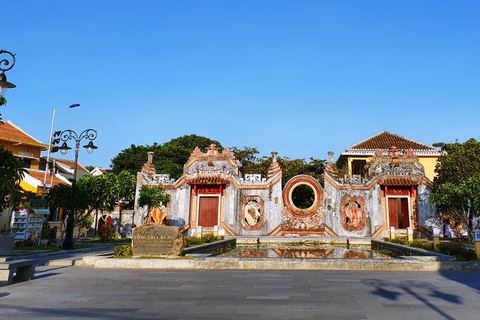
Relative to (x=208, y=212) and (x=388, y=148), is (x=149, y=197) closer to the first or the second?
(x=208, y=212)

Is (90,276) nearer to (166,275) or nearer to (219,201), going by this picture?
(166,275)

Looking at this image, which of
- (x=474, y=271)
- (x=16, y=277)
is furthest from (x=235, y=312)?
(x=474, y=271)

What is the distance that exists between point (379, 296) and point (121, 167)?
4502 cm

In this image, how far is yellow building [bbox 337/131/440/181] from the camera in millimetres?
35656

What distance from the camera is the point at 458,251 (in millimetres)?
12008

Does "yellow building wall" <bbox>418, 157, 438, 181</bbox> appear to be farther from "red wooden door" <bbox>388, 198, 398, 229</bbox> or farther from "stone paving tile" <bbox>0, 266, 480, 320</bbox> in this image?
"stone paving tile" <bbox>0, 266, 480, 320</bbox>

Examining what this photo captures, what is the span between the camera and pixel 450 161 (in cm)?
2611

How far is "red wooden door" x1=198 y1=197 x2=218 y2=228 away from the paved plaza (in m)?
17.5

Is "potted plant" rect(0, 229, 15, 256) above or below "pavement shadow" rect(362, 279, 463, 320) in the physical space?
above

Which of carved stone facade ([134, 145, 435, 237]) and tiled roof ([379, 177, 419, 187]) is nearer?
tiled roof ([379, 177, 419, 187])

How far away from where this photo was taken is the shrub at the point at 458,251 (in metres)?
11.6

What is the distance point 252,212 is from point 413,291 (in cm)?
1988

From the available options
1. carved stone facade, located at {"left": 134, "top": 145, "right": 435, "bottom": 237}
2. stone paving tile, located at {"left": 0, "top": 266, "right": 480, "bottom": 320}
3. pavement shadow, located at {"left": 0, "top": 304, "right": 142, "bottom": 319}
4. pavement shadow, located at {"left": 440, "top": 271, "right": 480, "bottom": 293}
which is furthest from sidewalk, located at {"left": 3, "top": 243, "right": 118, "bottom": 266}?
pavement shadow, located at {"left": 440, "top": 271, "right": 480, "bottom": 293}

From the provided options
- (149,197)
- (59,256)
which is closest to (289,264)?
(59,256)
